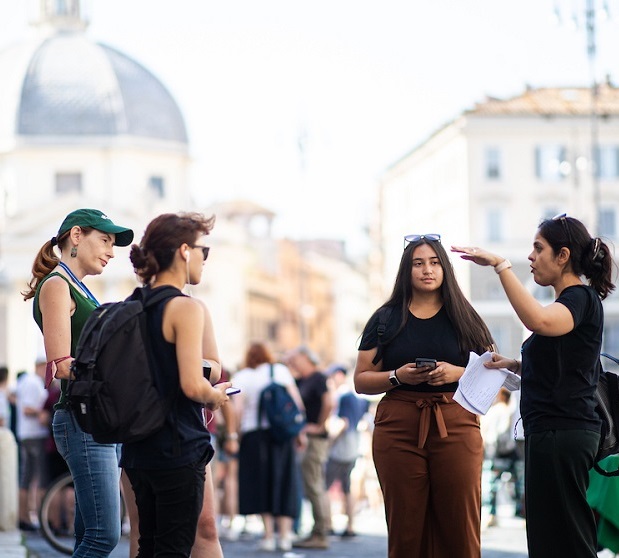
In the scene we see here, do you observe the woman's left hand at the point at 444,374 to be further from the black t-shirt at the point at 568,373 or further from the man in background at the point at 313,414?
the man in background at the point at 313,414

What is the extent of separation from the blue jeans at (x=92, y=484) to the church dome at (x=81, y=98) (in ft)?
291

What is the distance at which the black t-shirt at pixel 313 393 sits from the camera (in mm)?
14789

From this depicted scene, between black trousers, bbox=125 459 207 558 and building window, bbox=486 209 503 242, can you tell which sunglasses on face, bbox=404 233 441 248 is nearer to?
black trousers, bbox=125 459 207 558

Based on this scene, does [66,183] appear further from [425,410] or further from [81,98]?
[425,410]

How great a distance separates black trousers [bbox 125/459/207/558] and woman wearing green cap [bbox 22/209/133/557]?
0.74 metres

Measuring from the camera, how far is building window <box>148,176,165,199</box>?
9324 centimetres

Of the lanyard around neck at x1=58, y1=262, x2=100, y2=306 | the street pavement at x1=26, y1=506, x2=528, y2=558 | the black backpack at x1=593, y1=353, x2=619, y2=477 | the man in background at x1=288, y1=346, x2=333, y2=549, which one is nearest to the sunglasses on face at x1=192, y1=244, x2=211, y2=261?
the lanyard around neck at x1=58, y1=262, x2=100, y2=306

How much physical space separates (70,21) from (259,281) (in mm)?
23971

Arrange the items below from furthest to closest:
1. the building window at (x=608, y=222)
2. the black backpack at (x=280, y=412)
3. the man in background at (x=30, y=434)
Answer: the building window at (x=608, y=222) < the man in background at (x=30, y=434) < the black backpack at (x=280, y=412)

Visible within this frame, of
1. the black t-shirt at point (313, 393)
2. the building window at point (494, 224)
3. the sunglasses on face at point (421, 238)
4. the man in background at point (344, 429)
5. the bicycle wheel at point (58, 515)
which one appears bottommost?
the bicycle wheel at point (58, 515)

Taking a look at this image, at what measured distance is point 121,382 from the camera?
5914mm

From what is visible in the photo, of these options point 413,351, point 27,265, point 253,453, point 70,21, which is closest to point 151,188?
point 27,265

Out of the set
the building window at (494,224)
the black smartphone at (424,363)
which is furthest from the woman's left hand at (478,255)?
the building window at (494,224)

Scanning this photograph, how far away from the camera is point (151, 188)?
305 ft
